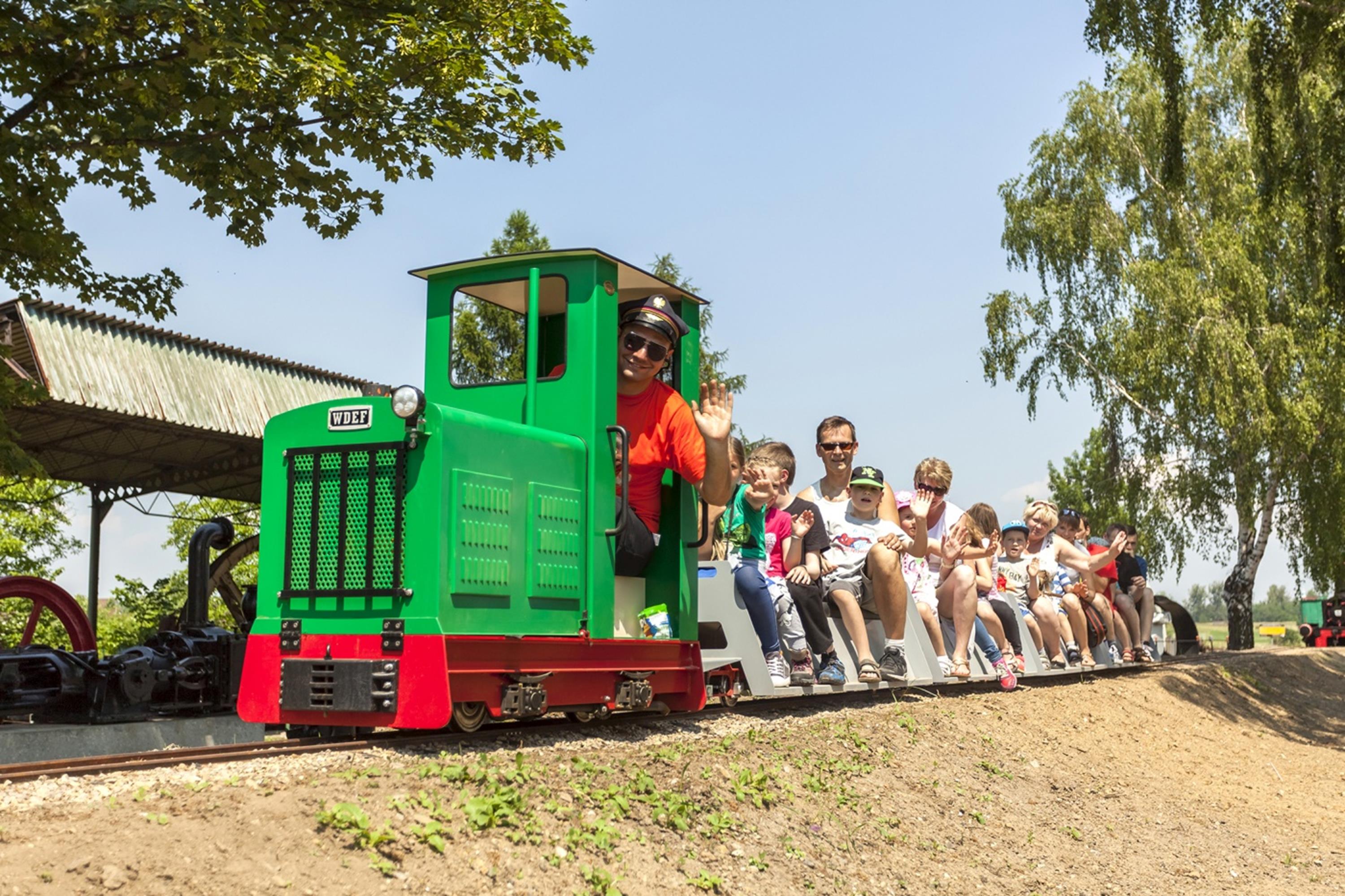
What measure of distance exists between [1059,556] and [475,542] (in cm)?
864

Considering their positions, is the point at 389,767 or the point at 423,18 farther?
the point at 423,18

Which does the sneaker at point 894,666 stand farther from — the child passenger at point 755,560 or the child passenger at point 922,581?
the child passenger at point 755,560

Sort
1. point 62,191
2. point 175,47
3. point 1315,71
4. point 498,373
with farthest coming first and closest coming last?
point 1315,71 → point 62,191 → point 175,47 → point 498,373

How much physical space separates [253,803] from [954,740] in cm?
503

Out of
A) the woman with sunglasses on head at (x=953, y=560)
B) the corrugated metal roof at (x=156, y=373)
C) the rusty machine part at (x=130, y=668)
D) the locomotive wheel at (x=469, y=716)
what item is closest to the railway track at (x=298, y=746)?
the locomotive wheel at (x=469, y=716)

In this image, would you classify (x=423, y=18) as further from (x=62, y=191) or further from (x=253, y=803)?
(x=253, y=803)

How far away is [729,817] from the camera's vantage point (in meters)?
5.47

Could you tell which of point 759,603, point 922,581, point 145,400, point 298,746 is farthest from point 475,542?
point 145,400

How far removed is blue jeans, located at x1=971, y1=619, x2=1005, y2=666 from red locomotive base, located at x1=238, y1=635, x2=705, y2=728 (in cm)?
528

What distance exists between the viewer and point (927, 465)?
10.3 metres

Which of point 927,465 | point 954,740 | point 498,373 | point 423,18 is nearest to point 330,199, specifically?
point 423,18

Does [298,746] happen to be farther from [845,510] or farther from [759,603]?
[845,510]

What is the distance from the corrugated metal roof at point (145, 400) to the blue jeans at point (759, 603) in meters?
8.78

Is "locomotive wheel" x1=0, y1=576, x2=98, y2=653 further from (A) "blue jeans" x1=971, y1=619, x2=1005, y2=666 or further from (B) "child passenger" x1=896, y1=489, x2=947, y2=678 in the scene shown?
(A) "blue jeans" x1=971, y1=619, x2=1005, y2=666
